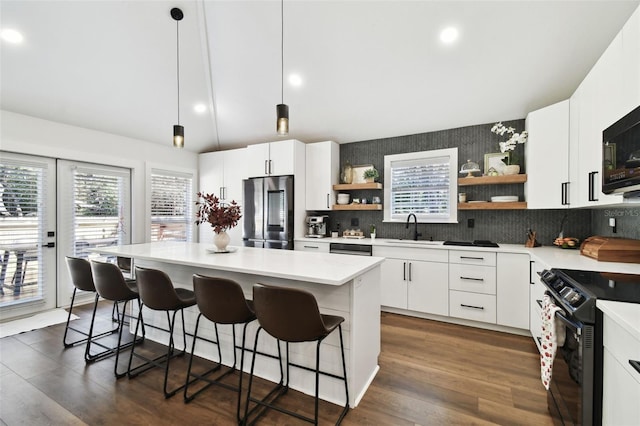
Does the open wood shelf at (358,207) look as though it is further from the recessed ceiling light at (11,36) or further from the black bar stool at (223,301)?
the recessed ceiling light at (11,36)

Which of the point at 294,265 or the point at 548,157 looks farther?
the point at 548,157

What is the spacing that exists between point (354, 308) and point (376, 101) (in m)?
2.67

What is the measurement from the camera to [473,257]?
312 cm

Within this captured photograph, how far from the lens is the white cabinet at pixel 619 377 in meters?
0.97

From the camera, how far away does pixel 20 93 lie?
313 centimetres

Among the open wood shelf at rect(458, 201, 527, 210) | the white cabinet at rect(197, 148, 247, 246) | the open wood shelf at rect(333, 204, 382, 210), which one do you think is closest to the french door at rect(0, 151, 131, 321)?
the white cabinet at rect(197, 148, 247, 246)

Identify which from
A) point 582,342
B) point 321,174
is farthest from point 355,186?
point 582,342

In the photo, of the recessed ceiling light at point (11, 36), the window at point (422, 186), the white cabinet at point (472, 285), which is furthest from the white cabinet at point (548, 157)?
the recessed ceiling light at point (11, 36)

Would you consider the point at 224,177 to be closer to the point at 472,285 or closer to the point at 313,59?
the point at 313,59

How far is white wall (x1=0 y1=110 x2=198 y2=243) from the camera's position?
3303 millimetres

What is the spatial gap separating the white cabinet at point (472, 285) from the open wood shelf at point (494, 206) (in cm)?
61

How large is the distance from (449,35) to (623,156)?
71.0 inches

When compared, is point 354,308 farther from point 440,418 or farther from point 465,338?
point 465,338

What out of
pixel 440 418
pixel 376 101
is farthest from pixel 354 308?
pixel 376 101
